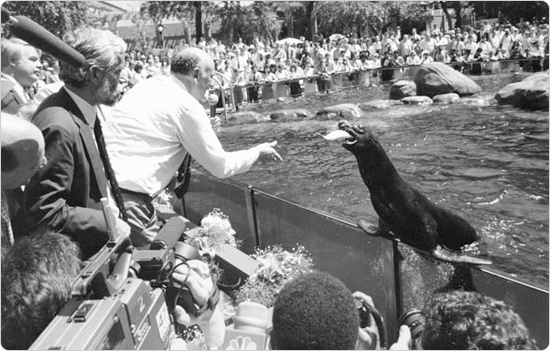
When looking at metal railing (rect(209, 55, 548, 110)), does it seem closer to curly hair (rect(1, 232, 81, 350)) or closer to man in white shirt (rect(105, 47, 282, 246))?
man in white shirt (rect(105, 47, 282, 246))

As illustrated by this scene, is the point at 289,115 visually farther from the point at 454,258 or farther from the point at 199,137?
the point at 454,258

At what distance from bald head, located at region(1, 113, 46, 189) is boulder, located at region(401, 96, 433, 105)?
17951 millimetres

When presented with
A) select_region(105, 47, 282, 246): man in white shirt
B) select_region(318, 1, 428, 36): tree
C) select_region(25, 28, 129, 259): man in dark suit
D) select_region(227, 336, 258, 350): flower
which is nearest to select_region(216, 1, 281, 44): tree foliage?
select_region(318, 1, 428, 36): tree

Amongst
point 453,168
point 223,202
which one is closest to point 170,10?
point 453,168

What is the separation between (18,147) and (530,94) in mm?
16372

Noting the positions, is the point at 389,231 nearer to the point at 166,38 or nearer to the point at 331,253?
the point at 331,253

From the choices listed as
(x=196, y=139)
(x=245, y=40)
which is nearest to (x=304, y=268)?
(x=196, y=139)

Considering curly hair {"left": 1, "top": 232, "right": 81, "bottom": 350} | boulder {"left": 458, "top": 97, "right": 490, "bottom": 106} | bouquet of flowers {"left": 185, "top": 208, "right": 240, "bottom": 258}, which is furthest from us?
boulder {"left": 458, "top": 97, "right": 490, "bottom": 106}

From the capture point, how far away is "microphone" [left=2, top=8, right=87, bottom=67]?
81.5 inches

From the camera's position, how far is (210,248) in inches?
196

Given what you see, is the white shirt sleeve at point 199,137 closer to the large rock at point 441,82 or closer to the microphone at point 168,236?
the microphone at point 168,236

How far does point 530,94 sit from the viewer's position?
16047 mm

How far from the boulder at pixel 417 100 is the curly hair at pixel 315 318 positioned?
1761cm

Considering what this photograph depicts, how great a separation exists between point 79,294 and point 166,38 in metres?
56.6
